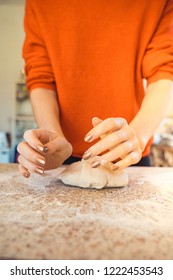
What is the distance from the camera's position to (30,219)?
1.17 ft

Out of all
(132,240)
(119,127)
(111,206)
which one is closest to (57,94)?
(119,127)

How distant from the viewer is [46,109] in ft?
2.61

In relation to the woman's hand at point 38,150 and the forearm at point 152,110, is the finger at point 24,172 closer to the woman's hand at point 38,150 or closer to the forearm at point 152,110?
the woman's hand at point 38,150

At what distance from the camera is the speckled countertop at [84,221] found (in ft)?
0.91

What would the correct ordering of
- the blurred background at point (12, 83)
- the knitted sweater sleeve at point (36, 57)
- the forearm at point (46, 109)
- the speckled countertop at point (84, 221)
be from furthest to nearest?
the blurred background at point (12, 83)
the knitted sweater sleeve at point (36, 57)
the forearm at point (46, 109)
the speckled countertop at point (84, 221)

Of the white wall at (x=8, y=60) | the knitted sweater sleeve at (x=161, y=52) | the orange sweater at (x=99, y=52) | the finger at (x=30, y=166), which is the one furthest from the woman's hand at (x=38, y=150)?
the white wall at (x=8, y=60)

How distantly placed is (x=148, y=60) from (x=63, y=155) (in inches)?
17.0

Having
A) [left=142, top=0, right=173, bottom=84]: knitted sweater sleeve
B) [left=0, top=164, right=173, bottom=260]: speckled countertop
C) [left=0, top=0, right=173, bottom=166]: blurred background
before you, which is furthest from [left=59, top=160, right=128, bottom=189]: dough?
[left=0, top=0, right=173, bottom=166]: blurred background

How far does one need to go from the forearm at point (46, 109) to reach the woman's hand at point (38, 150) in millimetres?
130

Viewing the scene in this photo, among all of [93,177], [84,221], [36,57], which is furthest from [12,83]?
[84,221]


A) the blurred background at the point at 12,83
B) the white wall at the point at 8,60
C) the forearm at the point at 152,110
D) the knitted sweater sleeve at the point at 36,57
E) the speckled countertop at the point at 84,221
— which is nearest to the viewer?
the speckled countertop at the point at 84,221

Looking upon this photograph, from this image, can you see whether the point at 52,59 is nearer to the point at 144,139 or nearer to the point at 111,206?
the point at 144,139

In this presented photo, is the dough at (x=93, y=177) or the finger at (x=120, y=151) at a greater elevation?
the finger at (x=120, y=151)

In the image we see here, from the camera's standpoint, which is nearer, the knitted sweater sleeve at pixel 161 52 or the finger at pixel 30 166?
the finger at pixel 30 166
